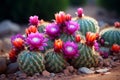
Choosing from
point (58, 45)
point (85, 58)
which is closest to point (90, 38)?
point (85, 58)

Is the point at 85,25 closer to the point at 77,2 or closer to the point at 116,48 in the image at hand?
the point at 116,48

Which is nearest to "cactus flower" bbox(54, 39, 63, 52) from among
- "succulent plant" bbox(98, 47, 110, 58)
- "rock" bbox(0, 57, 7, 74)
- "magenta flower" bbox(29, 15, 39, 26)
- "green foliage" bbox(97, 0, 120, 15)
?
"magenta flower" bbox(29, 15, 39, 26)

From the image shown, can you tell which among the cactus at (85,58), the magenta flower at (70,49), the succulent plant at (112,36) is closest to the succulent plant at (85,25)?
the succulent plant at (112,36)

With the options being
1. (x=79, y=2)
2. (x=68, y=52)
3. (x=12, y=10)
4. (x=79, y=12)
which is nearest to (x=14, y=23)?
(x=12, y=10)

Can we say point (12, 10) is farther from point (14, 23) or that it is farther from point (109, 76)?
point (109, 76)

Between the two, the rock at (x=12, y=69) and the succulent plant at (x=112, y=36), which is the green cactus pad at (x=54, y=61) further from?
the succulent plant at (x=112, y=36)

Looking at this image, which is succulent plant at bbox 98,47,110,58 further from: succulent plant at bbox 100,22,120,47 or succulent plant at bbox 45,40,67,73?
succulent plant at bbox 45,40,67,73

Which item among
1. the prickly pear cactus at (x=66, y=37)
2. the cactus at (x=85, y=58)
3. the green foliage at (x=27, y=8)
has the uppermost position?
the green foliage at (x=27, y=8)
